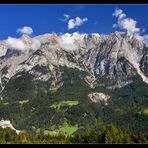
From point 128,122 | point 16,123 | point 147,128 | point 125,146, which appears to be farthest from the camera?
point 16,123

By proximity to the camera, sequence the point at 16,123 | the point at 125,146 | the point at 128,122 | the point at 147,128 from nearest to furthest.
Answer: the point at 125,146 < the point at 147,128 < the point at 128,122 < the point at 16,123

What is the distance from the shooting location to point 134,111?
190 metres

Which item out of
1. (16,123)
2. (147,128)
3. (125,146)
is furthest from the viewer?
(16,123)

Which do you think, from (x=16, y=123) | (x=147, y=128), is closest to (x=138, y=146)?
(x=147, y=128)
